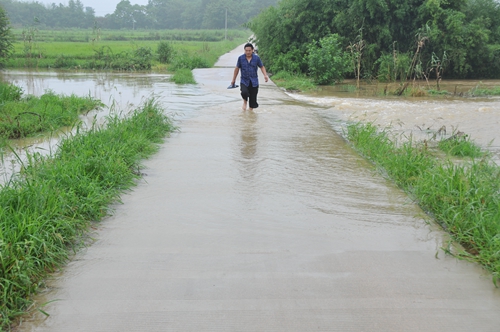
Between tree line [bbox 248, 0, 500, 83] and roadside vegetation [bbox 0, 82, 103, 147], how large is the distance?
433 inches

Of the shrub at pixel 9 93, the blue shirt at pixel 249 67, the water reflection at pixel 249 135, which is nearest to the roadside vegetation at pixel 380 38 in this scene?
the blue shirt at pixel 249 67

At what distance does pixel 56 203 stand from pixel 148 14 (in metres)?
121

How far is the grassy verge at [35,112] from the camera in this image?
28.8 feet

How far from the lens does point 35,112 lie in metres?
9.90

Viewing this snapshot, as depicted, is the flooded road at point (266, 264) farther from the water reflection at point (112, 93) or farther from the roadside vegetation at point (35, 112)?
the roadside vegetation at point (35, 112)

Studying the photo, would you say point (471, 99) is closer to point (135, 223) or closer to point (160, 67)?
point (135, 223)

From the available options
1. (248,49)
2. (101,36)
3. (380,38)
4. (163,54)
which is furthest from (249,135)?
(101,36)

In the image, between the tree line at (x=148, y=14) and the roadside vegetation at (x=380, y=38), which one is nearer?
the roadside vegetation at (x=380, y=38)

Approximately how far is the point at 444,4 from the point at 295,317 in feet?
71.5

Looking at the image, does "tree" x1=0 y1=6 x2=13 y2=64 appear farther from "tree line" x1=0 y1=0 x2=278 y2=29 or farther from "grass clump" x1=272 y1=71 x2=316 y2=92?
"tree line" x1=0 y1=0 x2=278 y2=29

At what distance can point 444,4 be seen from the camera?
2175 cm

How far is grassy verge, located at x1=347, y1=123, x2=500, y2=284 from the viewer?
13.5ft

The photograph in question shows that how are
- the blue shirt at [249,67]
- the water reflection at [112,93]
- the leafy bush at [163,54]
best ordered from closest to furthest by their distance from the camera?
the water reflection at [112,93], the blue shirt at [249,67], the leafy bush at [163,54]

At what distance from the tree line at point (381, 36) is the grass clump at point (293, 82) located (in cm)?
64
